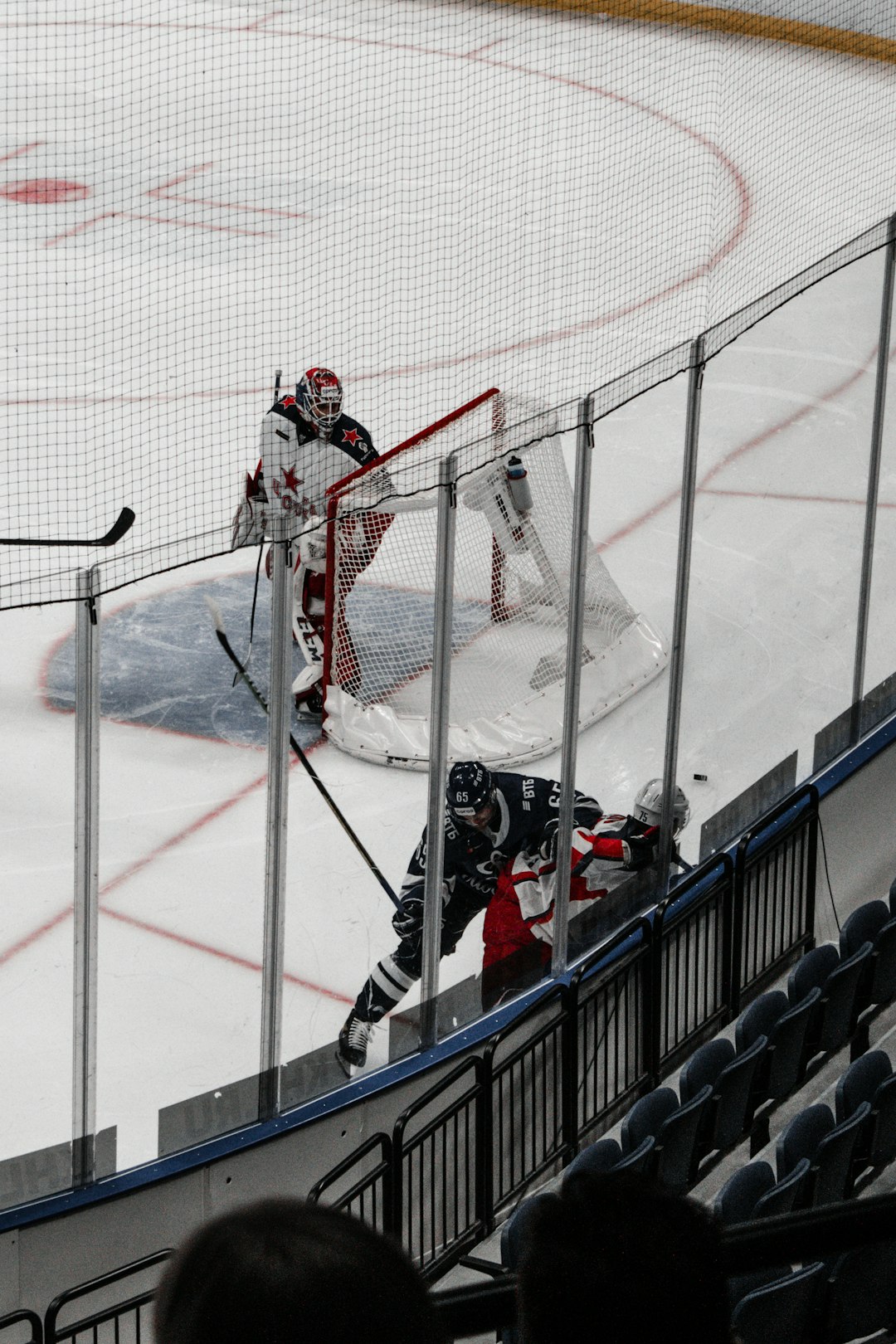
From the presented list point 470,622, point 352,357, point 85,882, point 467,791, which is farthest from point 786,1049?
point 352,357

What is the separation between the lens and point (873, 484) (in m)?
5.11

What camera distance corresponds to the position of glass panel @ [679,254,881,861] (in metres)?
4.96

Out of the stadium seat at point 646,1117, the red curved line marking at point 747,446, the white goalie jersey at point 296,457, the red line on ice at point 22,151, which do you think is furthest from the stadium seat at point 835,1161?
the red line on ice at point 22,151

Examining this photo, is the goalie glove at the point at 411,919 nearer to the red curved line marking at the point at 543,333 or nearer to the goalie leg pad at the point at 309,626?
the goalie leg pad at the point at 309,626

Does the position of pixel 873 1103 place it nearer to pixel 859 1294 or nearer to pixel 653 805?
pixel 859 1294

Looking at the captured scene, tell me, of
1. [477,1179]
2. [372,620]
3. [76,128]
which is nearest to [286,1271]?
[477,1179]

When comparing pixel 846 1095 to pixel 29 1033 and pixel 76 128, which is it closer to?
pixel 29 1033

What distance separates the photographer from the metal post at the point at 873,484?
5012mm

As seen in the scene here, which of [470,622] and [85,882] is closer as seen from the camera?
[85,882]

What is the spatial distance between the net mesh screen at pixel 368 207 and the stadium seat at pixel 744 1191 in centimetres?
360

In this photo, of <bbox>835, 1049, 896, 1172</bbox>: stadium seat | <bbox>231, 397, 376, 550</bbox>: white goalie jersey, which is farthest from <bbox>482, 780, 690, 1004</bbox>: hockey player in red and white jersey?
<bbox>231, 397, 376, 550</bbox>: white goalie jersey

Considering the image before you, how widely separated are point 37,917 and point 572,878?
1.25 m

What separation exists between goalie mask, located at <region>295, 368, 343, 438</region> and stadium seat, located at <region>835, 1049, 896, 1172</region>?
2.80 metres

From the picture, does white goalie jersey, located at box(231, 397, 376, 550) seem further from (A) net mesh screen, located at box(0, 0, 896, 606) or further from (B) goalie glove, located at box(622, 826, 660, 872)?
(B) goalie glove, located at box(622, 826, 660, 872)
